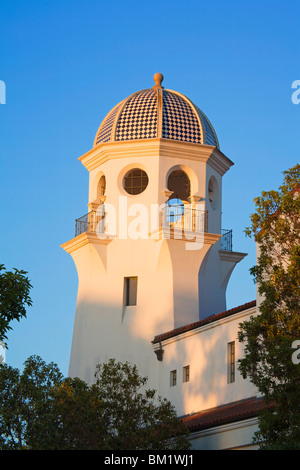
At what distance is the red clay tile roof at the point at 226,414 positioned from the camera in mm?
30031

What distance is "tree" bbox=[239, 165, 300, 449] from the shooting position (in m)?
23.7

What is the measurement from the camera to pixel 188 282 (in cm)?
4403

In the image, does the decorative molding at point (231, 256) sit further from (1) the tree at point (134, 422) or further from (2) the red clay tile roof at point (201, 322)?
(1) the tree at point (134, 422)

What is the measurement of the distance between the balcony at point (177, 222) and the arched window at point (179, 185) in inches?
59.1

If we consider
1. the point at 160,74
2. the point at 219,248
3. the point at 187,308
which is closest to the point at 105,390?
the point at 187,308

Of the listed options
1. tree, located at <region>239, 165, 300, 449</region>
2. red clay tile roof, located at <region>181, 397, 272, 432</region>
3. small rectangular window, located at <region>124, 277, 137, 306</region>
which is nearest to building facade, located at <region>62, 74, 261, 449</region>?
small rectangular window, located at <region>124, 277, 137, 306</region>

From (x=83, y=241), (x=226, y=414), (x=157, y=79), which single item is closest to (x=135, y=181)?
(x=83, y=241)

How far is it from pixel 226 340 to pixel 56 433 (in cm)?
1025

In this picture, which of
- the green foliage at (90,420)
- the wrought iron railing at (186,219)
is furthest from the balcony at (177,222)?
the green foliage at (90,420)

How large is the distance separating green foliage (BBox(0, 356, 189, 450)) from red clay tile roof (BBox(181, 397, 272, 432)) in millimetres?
1771

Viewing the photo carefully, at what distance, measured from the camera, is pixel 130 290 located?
44906mm

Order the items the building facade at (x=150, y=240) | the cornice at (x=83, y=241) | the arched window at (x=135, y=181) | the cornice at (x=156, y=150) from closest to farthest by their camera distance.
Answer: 1. the building facade at (x=150, y=240)
2. the cornice at (x=83, y=241)
3. the cornice at (x=156, y=150)
4. the arched window at (x=135, y=181)

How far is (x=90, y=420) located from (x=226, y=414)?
18.5ft

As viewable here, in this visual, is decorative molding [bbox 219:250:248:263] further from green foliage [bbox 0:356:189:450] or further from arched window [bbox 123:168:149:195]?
green foliage [bbox 0:356:189:450]
